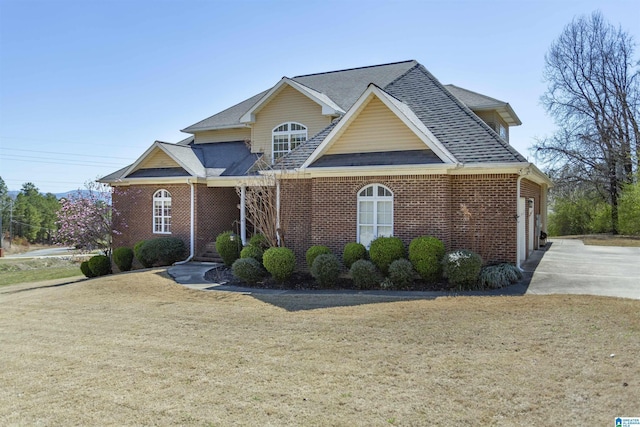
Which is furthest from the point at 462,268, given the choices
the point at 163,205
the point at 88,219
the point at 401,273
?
the point at 88,219

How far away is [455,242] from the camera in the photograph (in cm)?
1327

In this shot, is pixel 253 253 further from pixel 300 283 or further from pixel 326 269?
pixel 326 269

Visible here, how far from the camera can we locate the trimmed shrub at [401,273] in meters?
12.1

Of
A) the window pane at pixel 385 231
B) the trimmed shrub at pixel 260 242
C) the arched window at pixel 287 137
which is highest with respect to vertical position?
the arched window at pixel 287 137

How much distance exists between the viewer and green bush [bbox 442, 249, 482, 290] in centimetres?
1166

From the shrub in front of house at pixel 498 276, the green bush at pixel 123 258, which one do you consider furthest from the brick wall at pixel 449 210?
the green bush at pixel 123 258

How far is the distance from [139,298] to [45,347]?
13.7ft

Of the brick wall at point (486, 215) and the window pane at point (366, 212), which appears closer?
the brick wall at point (486, 215)

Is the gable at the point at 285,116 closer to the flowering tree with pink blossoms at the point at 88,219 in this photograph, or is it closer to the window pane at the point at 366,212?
the window pane at the point at 366,212

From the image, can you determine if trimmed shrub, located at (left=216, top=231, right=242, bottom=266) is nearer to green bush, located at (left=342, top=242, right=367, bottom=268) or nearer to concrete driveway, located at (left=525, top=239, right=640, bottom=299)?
green bush, located at (left=342, top=242, right=367, bottom=268)

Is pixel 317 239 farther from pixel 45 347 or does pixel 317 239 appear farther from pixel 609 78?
pixel 609 78

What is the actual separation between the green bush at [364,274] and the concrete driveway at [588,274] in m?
3.84

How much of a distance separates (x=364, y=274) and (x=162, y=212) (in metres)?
11.7

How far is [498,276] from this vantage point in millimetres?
11797
